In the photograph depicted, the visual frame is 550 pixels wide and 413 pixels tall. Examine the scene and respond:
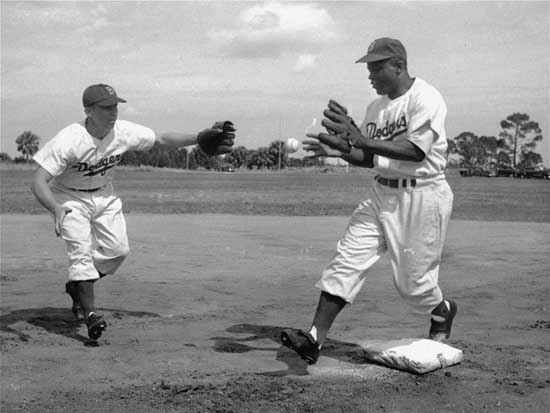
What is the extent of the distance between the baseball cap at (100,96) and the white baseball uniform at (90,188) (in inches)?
10.3

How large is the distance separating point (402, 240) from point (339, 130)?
88cm

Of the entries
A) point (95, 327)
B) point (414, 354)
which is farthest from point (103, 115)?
point (414, 354)

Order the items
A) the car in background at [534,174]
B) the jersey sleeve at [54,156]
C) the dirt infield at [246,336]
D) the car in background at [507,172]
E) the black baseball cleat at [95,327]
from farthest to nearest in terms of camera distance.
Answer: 1. the car in background at [507,172]
2. the car in background at [534,174]
3. the jersey sleeve at [54,156]
4. the black baseball cleat at [95,327]
5. the dirt infield at [246,336]

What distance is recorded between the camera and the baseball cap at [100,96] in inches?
252

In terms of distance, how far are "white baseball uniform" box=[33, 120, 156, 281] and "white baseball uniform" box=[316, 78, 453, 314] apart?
229 centimetres

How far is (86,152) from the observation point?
6516 mm

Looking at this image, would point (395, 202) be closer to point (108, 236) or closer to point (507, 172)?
point (108, 236)

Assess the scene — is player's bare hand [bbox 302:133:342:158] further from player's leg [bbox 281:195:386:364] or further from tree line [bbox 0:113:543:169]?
tree line [bbox 0:113:543:169]

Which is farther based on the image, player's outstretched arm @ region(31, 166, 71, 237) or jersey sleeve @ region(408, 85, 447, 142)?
player's outstretched arm @ region(31, 166, 71, 237)

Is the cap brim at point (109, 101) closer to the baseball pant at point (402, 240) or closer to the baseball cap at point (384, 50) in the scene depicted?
the baseball cap at point (384, 50)

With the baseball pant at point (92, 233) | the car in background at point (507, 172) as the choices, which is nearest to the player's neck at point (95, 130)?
the baseball pant at point (92, 233)

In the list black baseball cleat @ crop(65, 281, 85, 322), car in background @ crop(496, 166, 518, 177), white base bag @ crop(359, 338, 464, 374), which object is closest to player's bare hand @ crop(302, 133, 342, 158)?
white base bag @ crop(359, 338, 464, 374)

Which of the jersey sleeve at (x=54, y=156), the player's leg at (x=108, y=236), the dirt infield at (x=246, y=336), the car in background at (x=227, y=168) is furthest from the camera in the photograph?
the car in background at (x=227, y=168)

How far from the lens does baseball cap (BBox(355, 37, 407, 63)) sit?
5.29 meters
